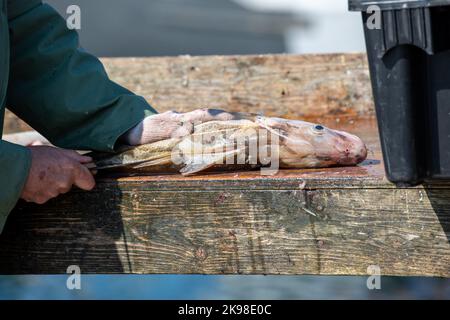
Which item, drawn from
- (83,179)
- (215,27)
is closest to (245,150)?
(83,179)

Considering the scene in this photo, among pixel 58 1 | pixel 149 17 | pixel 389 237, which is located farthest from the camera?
pixel 149 17

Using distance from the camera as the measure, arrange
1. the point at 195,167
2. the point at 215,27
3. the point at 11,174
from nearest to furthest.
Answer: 1. the point at 11,174
2. the point at 195,167
3. the point at 215,27

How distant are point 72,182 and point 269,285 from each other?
7246 mm

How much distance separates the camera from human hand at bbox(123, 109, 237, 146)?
3.49 meters

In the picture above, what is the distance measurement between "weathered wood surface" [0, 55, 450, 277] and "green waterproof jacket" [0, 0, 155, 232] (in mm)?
293

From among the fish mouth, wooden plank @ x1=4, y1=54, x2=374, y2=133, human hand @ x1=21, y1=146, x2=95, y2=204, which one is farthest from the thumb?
wooden plank @ x1=4, y1=54, x2=374, y2=133

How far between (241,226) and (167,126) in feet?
1.90

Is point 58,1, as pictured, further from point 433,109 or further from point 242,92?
point 433,109

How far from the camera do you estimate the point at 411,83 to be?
2.67m

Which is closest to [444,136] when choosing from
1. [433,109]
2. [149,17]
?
[433,109]

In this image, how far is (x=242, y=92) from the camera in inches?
205

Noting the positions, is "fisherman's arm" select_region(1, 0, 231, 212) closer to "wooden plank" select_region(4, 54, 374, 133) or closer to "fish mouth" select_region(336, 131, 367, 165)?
"fish mouth" select_region(336, 131, 367, 165)

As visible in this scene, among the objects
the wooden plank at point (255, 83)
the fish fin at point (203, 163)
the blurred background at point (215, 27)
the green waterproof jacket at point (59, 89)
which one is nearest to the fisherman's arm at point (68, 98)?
the green waterproof jacket at point (59, 89)

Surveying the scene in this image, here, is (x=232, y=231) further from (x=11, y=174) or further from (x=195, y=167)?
(x=11, y=174)
